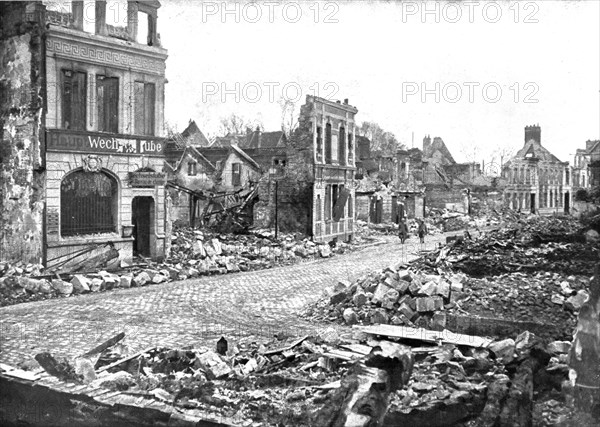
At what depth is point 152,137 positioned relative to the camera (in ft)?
69.5

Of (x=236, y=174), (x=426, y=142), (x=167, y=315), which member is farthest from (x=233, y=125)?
(x=167, y=315)

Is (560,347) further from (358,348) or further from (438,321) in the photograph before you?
(438,321)

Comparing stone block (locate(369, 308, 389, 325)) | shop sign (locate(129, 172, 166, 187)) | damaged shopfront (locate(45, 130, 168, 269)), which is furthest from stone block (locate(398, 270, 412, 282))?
shop sign (locate(129, 172, 166, 187))

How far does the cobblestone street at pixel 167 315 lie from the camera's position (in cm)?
1154

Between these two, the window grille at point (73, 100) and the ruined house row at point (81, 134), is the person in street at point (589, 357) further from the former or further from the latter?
the window grille at point (73, 100)

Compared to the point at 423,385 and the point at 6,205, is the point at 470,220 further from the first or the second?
the point at 423,385

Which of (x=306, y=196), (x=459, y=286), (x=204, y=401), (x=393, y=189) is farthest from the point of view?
(x=393, y=189)

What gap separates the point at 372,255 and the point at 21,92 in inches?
614

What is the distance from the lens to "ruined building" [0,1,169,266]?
18.1 m

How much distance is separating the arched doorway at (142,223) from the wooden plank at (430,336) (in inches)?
508

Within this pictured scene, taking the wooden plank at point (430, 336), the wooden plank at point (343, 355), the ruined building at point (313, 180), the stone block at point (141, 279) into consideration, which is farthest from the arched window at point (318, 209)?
the wooden plank at point (343, 355)

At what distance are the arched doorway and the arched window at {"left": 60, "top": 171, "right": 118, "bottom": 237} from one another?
1.69 metres

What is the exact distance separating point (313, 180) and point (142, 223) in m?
9.39

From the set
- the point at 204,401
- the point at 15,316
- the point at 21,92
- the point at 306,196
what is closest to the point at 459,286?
the point at 204,401
